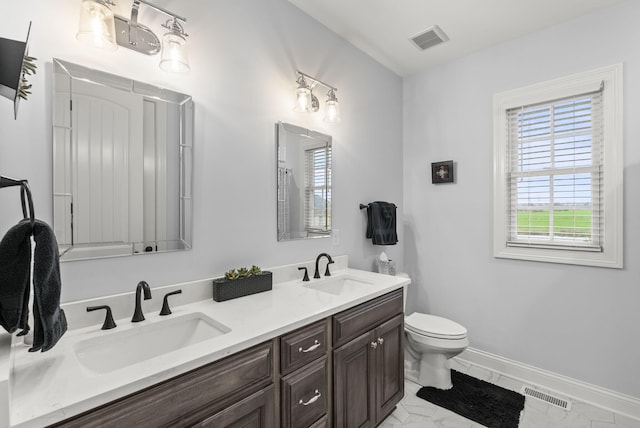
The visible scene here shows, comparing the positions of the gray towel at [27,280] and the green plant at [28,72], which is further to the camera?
the green plant at [28,72]

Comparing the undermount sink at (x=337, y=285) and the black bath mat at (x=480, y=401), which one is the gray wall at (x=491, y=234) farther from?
the undermount sink at (x=337, y=285)

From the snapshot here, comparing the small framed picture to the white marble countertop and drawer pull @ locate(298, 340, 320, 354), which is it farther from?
drawer pull @ locate(298, 340, 320, 354)

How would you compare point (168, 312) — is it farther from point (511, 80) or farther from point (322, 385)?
point (511, 80)

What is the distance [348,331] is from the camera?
1577mm

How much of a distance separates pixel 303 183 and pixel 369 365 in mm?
1200

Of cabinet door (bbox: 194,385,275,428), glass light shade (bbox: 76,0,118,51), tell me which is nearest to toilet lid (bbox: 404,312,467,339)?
cabinet door (bbox: 194,385,275,428)

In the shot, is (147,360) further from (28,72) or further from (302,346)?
(28,72)

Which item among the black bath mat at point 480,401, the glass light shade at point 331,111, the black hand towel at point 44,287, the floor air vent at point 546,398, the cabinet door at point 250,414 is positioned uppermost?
the glass light shade at point 331,111

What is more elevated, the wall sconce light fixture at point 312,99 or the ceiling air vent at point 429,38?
the ceiling air vent at point 429,38

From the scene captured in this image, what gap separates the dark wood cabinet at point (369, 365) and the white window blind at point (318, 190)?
700 mm

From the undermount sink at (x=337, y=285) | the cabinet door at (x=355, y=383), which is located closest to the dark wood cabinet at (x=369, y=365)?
the cabinet door at (x=355, y=383)

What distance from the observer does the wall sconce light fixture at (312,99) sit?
2.00 meters

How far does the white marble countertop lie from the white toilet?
27.3 inches

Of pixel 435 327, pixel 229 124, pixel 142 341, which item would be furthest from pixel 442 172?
pixel 142 341
